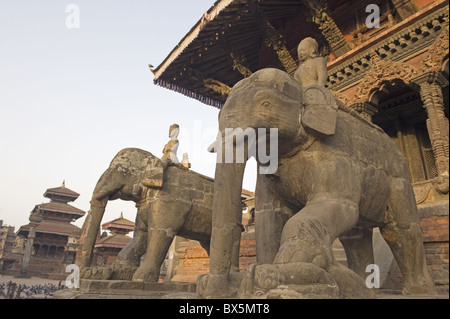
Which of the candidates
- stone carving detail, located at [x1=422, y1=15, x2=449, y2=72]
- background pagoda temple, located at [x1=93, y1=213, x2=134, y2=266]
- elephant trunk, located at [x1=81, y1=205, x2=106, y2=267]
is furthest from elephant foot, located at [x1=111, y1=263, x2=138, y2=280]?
background pagoda temple, located at [x1=93, y1=213, x2=134, y2=266]

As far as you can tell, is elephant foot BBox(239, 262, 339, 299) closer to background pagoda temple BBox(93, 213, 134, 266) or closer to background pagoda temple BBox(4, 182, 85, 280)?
background pagoda temple BBox(93, 213, 134, 266)

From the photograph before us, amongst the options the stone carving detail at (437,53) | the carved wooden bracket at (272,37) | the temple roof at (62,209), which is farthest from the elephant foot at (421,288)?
the temple roof at (62,209)

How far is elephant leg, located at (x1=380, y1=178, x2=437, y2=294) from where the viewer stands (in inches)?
114

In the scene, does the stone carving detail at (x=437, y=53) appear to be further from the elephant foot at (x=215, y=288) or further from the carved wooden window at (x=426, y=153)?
the elephant foot at (x=215, y=288)

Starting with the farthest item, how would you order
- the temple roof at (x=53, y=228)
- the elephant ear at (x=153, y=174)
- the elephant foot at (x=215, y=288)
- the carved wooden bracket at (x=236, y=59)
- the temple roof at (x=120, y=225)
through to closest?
1. the temple roof at (x=53, y=228)
2. the temple roof at (x=120, y=225)
3. the carved wooden bracket at (x=236, y=59)
4. the elephant ear at (x=153, y=174)
5. the elephant foot at (x=215, y=288)

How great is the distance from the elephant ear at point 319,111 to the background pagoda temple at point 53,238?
26.7 metres

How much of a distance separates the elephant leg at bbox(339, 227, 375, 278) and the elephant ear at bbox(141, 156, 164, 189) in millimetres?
2467

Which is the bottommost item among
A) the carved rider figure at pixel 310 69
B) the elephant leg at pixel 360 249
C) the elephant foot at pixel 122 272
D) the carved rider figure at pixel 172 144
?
the elephant foot at pixel 122 272

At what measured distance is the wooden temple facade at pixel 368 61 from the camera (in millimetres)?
4957

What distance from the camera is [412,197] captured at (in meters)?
3.14

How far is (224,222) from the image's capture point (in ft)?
7.59

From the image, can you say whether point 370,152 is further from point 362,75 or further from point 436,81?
point 362,75
